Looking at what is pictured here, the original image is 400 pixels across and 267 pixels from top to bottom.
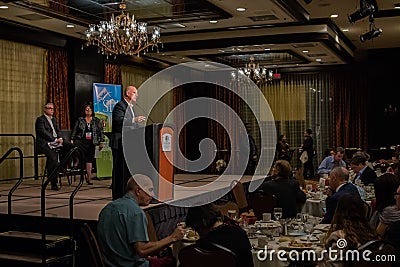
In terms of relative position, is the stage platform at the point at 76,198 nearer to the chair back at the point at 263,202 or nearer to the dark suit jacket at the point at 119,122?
the dark suit jacket at the point at 119,122

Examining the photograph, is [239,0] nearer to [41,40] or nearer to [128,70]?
[41,40]

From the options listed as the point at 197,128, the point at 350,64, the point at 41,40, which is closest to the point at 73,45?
the point at 41,40

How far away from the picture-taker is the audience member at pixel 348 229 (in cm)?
365

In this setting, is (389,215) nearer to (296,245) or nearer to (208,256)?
(296,245)

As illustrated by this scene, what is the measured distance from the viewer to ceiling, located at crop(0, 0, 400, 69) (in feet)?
31.1

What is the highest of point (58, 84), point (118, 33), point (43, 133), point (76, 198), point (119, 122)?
point (118, 33)

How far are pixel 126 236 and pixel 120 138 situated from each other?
3.15 metres

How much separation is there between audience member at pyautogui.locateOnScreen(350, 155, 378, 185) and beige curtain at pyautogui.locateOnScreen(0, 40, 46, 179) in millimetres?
6779

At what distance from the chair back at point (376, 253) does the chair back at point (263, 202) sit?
10.00 ft

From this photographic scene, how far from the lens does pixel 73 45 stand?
1253cm

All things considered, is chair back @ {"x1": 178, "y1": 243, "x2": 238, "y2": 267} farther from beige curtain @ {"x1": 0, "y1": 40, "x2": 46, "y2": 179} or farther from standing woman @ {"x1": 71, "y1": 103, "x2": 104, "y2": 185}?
beige curtain @ {"x1": 0, "y1": 40, "x2": 46, "y2": 179}

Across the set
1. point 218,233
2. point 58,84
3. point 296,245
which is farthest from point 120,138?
point 58,84

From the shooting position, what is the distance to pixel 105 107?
13.1 meters

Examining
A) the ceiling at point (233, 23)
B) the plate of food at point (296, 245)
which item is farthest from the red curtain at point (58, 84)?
the plate of food at point (296, 245)
